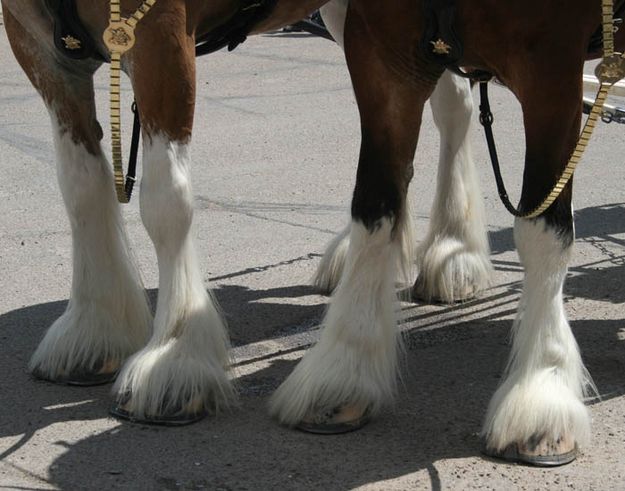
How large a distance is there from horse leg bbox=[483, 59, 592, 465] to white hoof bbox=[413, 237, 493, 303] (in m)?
1.26

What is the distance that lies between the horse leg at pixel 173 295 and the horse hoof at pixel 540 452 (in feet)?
2.98

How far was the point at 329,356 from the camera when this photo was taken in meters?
3.79

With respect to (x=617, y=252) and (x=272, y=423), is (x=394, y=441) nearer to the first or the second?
(x=272, y=423)

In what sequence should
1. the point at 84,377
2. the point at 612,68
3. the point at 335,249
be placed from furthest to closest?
1. the point at 335,249
2. the point at 84,377
3. the point at 612,68

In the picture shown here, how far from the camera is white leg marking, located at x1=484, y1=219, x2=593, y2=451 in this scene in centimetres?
351

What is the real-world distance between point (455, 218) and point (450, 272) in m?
0.23

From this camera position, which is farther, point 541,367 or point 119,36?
point 541,367

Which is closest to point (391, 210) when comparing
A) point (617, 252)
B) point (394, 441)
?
point (394, 441)

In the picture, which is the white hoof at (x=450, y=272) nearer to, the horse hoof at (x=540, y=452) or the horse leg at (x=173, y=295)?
the horse leg at (x=173, y=295)

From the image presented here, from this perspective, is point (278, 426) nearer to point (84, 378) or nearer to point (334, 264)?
point (84, 378)

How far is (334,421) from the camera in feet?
12.2

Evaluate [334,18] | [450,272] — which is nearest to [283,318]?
[450,272]

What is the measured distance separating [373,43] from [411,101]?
0.67ft

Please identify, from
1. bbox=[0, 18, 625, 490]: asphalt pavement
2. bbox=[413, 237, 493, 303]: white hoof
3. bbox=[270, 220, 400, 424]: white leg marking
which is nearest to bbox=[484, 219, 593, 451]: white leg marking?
bbox=[0, 18, 625, 490]: asphalt pavement
